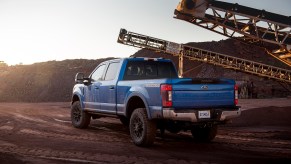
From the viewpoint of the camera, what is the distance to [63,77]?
4859cm

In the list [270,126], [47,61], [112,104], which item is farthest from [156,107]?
[47,61]

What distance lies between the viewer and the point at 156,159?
20.8 ft

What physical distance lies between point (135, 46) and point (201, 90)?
19.9 metres

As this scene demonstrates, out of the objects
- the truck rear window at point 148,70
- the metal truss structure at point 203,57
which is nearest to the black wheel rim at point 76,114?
the truck rear window at point 148,70

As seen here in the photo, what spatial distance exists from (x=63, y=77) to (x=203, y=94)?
141 feet

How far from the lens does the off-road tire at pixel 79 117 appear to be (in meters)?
10.8

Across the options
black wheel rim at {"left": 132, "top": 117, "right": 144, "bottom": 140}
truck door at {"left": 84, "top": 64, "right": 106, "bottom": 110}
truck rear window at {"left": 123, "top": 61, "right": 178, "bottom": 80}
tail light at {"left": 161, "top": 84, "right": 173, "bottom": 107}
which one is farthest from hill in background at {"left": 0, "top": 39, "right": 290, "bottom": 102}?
tail light at {"left": 161, "top": 84, "right": 173, "bottom": 107}

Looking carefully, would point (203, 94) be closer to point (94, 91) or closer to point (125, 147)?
point (125, 147)

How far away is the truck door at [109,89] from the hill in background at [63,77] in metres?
20.3

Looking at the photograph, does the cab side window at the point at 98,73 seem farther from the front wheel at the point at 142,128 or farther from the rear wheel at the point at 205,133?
the rear wheel at the point at 205,133

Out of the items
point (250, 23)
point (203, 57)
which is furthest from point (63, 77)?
point (250, 23)

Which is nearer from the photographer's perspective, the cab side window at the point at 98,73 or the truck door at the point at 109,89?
the truck door at the point at 109,89

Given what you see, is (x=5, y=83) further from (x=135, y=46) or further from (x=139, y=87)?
(x=139, y=87)

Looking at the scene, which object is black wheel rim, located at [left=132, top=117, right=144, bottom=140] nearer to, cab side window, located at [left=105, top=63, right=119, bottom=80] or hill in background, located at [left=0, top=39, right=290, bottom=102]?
cab side window, located at [left=105, top=63, right=119, bottom=80]
